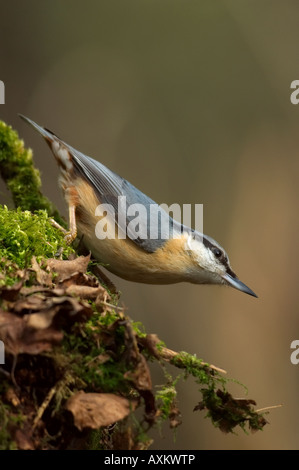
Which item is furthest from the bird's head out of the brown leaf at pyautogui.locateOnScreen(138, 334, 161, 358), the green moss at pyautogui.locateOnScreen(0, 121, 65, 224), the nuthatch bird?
the brown leaf at pyautogui.locateOnScreen(138, 334, 161, 358)

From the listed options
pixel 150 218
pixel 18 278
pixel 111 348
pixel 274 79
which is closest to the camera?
pixel 111 348

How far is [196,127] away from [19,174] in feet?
14.8

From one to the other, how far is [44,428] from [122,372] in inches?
10.9

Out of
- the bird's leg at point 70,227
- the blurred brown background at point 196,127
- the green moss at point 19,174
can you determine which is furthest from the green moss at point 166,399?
the blurred brown background at point 196,127

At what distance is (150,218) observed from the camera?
10.7 feet

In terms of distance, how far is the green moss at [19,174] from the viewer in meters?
3.38

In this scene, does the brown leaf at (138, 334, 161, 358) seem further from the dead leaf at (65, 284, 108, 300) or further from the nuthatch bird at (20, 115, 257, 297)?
the nuthatch bird at (20, 115, 257, 297)

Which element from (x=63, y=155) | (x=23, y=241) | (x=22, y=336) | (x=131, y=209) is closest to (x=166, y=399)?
(x=22, y=336)

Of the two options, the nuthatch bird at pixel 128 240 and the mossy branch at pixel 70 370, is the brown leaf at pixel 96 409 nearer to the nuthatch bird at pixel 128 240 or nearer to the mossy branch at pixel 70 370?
the mossy branch at pixel 70 370

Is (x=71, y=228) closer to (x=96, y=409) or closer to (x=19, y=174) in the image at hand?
(x=19, y=174)

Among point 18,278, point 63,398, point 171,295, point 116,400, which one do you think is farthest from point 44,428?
point 171,295

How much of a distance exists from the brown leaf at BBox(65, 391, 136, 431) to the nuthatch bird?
1584 mm

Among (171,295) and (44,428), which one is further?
(171,295)
